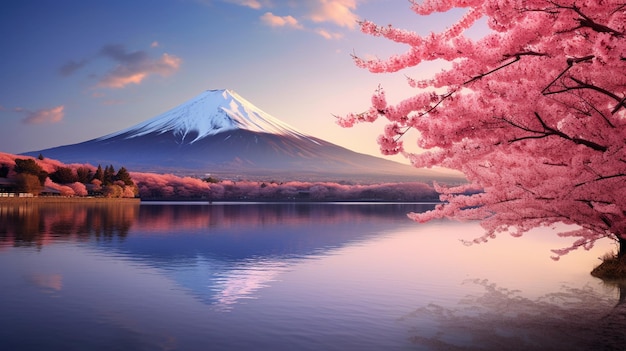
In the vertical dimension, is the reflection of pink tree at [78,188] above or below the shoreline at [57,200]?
above

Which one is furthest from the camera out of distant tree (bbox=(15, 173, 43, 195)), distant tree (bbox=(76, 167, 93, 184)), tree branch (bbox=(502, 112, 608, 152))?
distant tree (bbox=(76, 167, 93, 184))

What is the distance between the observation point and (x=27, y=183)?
407 ft

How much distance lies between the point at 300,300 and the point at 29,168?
411ft

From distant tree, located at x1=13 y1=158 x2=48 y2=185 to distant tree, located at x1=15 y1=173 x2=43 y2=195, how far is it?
7.06ft

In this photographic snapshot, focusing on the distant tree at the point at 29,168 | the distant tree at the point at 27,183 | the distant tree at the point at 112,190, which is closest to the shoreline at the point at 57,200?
the distant tree at the point at 112,190

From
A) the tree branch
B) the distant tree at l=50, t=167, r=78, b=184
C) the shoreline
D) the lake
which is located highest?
the distant tree at l=50, t=167, r=78, b=184

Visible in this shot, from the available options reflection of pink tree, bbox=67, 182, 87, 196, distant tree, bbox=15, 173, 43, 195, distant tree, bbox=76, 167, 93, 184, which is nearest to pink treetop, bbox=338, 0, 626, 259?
distant tree, bbox=15, 173, 43, 195

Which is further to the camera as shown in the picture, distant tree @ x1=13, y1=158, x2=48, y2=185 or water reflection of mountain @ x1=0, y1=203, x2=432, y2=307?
distant tree @ x1=13, y1=158, x2=48, y2=185

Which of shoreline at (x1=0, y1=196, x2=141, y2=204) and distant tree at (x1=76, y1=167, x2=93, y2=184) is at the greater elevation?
distant tree at (x1=76, y1=167, x2=93, y2=184)

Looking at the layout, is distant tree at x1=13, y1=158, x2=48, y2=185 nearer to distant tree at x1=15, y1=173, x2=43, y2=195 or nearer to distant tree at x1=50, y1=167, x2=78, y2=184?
distant tree at x1=15, y1=173, x2=43, y2=195

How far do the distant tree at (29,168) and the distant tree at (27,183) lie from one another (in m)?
2.15

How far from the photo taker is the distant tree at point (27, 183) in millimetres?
123625

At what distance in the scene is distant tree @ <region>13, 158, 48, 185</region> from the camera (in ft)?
419

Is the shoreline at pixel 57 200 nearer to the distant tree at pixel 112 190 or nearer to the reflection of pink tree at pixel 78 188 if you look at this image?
the distant tree at pixel 112 190
